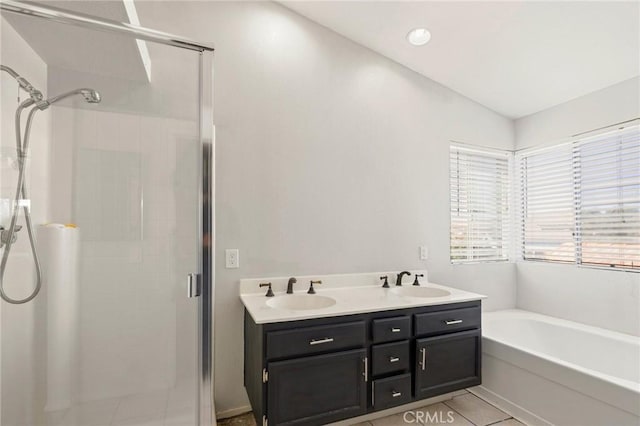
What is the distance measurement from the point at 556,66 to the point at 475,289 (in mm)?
1961

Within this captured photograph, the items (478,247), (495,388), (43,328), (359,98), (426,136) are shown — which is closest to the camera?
(43,328)

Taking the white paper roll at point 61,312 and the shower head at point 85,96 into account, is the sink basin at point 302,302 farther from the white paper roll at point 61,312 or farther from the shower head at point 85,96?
the shower head at point 85,96

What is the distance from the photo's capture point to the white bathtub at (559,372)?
1.69 metres

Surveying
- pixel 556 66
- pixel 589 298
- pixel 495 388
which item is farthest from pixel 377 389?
pixel 556 66

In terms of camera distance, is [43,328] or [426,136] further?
[426,136]

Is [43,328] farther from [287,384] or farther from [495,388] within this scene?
[495,388]

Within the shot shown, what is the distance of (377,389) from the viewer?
6.06 feet

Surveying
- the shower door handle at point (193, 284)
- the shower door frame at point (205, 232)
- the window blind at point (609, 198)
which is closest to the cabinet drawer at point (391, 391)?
the shower door frame at point (205, 232)

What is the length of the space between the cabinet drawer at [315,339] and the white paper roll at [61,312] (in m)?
1.01

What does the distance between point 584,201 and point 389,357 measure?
7.28 ft

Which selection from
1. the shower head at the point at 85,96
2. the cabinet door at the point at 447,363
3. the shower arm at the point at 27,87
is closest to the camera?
the shower arm at the point at 27,87

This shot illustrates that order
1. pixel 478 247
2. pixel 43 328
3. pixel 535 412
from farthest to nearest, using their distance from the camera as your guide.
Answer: pixel 478 247, pixel 535 412, pixel 43 328

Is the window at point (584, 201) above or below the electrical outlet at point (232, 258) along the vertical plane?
above

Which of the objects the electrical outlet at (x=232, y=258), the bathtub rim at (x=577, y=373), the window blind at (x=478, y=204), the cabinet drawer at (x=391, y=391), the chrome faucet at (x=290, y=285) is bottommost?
the cabinet drawer at (x=391, y=391)
